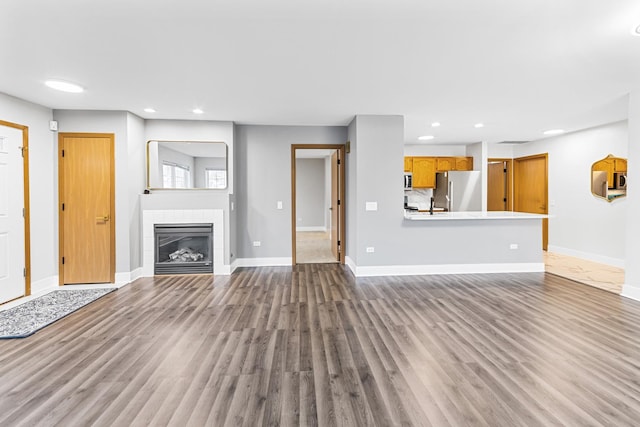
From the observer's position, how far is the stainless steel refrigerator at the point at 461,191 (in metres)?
7.38

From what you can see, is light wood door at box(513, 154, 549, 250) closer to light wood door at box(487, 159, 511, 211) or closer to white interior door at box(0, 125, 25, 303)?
light wood door at box(487, 159, 511, 211)

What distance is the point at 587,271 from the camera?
5168mm

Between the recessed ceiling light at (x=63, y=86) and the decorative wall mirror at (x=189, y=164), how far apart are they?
156 cm

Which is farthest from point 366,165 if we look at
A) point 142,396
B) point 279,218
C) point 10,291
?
point 10,291

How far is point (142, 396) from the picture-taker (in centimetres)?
199

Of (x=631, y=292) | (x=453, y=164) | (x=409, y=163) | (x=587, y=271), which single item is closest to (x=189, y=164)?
(x=409, y=163)

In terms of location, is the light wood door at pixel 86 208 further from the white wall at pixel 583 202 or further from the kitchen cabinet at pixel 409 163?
the white wall at pixel 583 202

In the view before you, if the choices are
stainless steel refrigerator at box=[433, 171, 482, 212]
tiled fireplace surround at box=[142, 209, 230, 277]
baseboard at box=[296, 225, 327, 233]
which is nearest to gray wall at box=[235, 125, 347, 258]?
tiled fireplace surround at box=[142, 209, 230, 277]

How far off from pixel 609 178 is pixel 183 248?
291 inches

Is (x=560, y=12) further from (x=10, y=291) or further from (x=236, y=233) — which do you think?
(x=10, y=291)

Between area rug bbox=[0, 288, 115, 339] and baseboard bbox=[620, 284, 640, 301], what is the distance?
20.9 feet

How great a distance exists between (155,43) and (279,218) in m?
3.52

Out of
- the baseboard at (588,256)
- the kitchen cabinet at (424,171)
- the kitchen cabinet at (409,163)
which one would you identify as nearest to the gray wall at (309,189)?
the kitchen cabinet at (409,163)

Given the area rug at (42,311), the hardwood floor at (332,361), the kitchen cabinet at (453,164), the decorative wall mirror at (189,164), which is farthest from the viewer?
the kitchen cabinet at (453,164)
